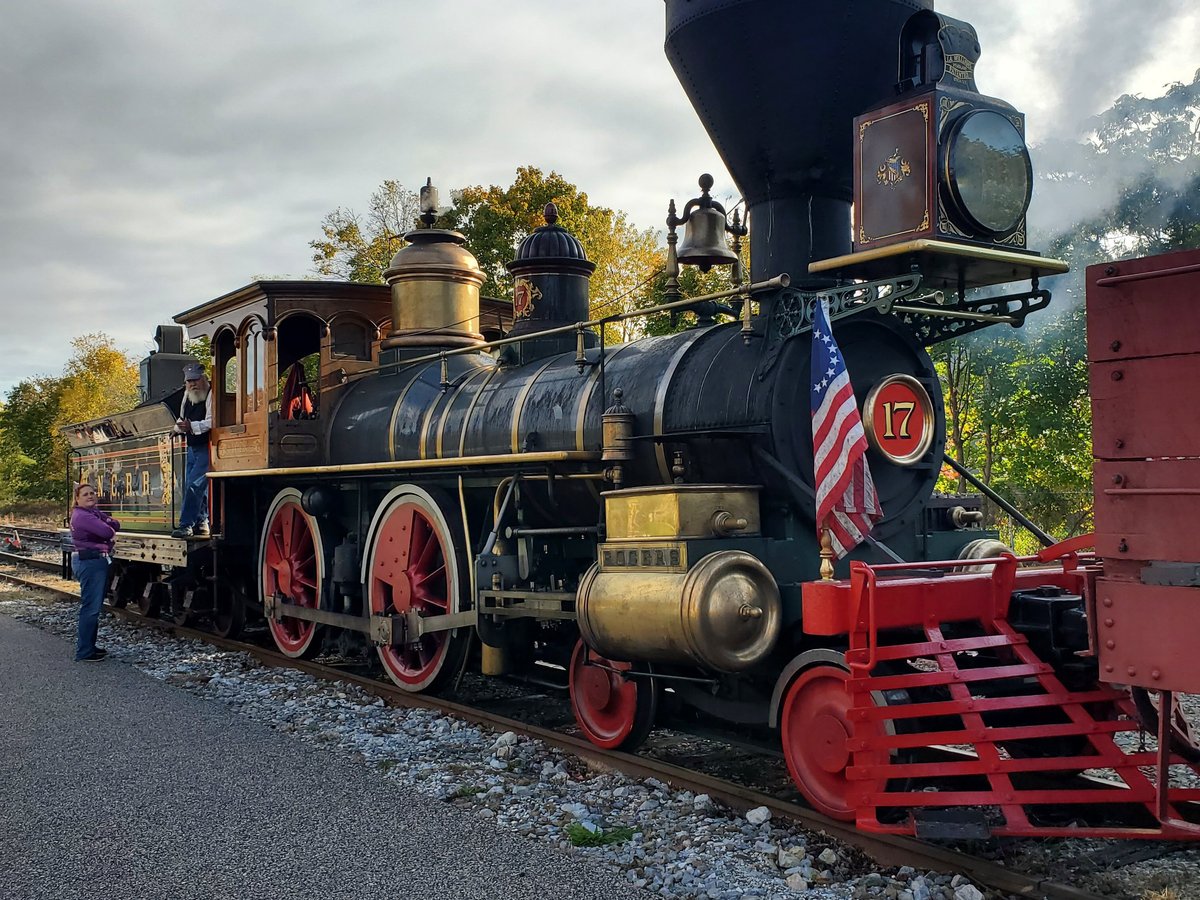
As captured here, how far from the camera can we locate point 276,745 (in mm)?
5840

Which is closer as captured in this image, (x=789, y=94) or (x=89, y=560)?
(x=789, y=94)

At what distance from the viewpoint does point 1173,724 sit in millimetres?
4074

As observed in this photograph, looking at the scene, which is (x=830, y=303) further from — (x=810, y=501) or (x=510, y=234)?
(x=510, y=234)

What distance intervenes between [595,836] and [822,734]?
3.42ft

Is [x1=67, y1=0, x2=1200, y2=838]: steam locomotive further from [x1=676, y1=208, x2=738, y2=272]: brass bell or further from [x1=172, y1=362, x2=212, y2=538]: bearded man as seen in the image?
[x1=172, y1=362, x2=212, y2=538]: bearded man

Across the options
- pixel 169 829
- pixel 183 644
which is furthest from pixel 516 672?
pixel 183 644

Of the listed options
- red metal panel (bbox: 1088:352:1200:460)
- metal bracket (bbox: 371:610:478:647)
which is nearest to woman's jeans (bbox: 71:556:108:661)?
metal bracket (bbox: 371:610:478:647)

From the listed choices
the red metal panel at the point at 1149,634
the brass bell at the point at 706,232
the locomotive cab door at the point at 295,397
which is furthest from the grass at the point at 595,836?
the locomotive cab door at the point at 295,397

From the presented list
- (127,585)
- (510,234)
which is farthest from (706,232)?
(510,234)

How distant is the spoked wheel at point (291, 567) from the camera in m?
8.89

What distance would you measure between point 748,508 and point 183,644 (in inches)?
286

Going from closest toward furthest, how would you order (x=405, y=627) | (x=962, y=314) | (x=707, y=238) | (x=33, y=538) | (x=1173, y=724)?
1. (x=1173, y=724)
2. (x=962, y=314)
3. (x=707, y=238)
4. (x=405, y=627)
5. (x=33, y=538)

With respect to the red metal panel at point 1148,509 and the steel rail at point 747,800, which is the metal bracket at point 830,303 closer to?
the red metal panel at point 1148,509

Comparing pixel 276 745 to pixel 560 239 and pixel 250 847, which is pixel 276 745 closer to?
pixel 250 847
